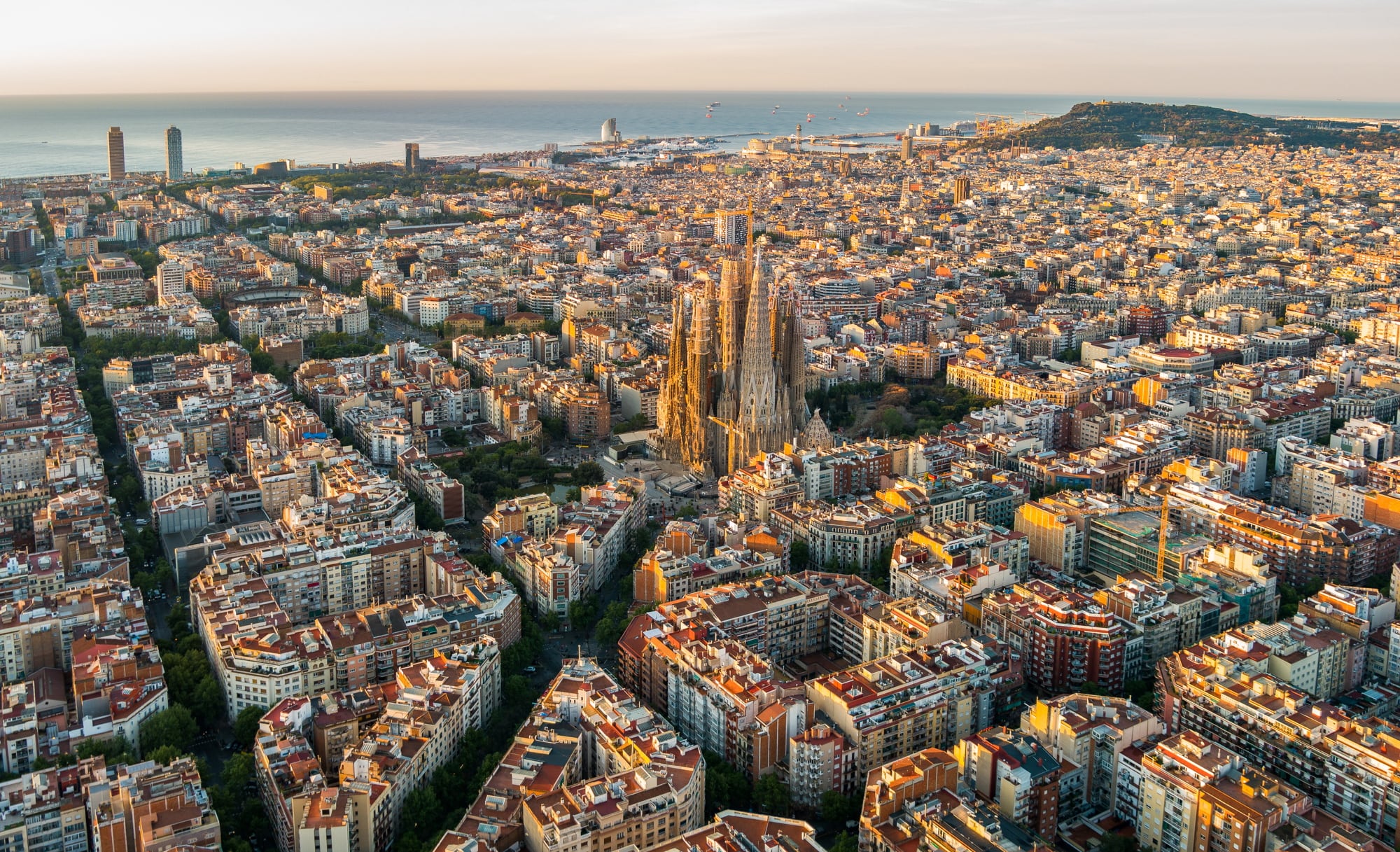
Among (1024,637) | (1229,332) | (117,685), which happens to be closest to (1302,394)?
(1229,332)

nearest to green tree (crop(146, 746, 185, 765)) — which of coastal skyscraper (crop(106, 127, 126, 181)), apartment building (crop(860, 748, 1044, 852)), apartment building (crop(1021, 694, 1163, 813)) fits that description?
apartment building (crop(860, 748, 1044, 852))

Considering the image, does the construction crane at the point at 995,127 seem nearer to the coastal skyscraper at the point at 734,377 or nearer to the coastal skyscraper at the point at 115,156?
the coastal skyscraper at the point at 115,156

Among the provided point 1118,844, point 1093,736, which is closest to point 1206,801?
point 1118,844

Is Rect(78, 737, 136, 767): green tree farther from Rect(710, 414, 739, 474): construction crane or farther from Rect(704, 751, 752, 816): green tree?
Rect(710, 414, 739, 474): construction crane

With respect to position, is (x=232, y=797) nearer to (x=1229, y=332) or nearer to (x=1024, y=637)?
(x=1024, y=637)

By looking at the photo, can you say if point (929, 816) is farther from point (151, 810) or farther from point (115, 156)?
point (115, 156)

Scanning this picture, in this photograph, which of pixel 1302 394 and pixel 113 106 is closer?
pixel 1302 394
